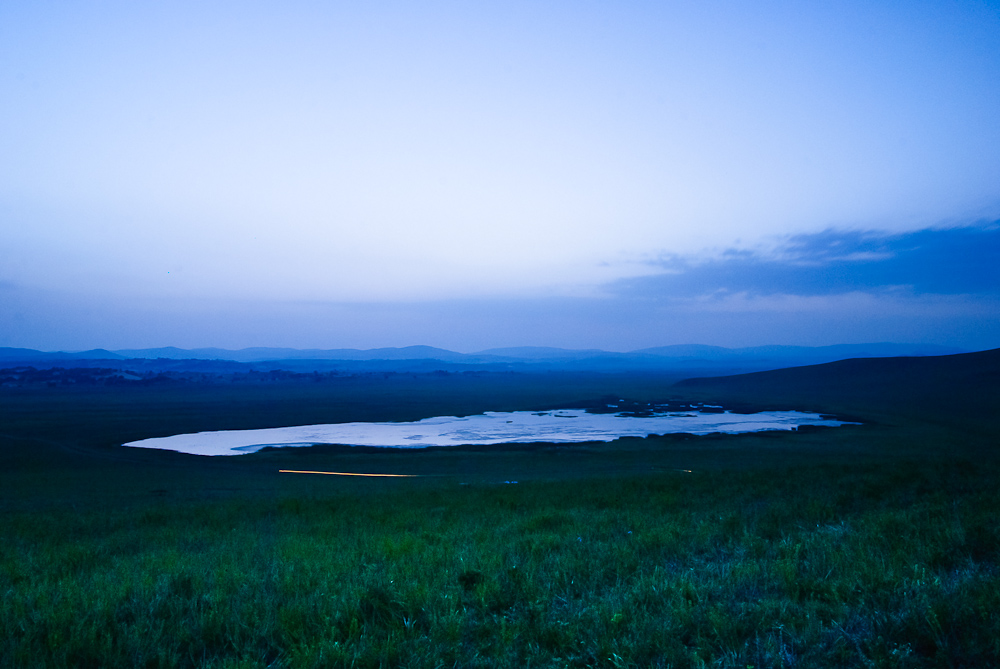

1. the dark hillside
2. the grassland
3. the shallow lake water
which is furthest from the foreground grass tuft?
the dark hillside

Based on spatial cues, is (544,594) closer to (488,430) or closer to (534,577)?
(534,577)

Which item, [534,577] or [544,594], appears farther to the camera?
[534,577]

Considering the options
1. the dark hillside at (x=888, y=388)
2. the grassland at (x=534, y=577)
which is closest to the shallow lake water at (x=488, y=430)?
the dark hillside at (x=888, y=388)

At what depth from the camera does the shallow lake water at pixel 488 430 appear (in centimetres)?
3825

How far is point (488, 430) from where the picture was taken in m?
45.1

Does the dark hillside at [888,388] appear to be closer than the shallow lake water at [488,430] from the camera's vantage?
No

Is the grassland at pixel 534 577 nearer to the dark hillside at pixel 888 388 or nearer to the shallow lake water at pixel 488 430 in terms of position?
the shallow lake water at pixel 488 430

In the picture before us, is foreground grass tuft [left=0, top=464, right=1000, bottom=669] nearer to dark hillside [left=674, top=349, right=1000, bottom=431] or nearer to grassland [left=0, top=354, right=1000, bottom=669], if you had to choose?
grassland [left=0, top=354, right=1000, bottom=669]

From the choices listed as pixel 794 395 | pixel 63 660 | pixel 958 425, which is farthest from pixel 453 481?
pixel 794 395

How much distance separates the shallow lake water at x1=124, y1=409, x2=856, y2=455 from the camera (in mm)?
38250

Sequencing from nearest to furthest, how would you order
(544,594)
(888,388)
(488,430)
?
(544,594)
(488,430)
(888,388)

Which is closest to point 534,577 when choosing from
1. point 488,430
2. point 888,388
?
point 488,430

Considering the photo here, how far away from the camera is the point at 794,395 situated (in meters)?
73.6

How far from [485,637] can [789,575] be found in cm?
328
